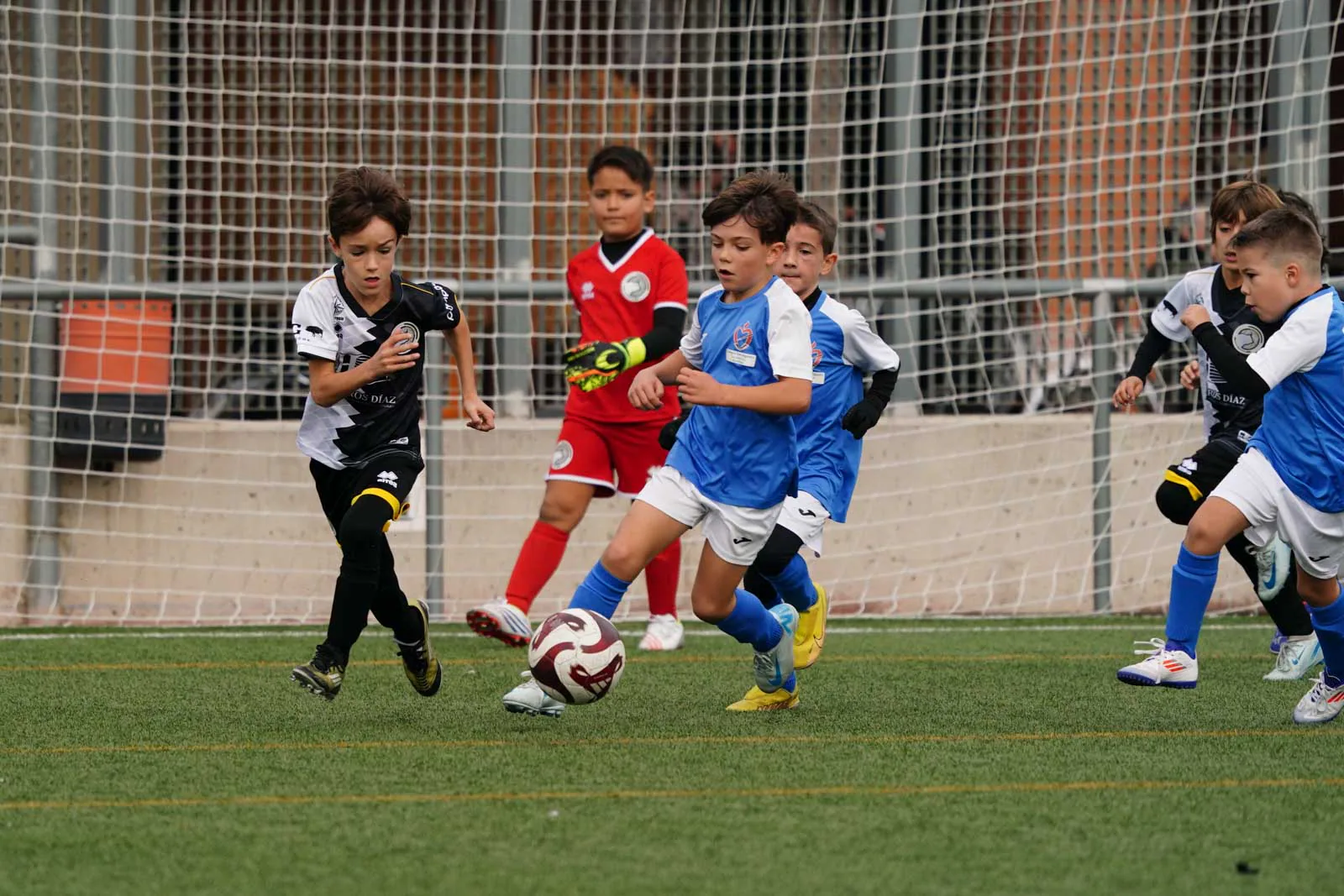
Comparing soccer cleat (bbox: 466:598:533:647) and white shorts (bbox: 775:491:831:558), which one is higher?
white shorts (bbox: 775:491:831:558)

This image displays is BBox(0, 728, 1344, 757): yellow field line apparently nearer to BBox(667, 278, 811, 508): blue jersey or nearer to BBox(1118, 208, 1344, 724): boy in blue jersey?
BBox(1118, 208, 1344, 724): boy in blue jersey

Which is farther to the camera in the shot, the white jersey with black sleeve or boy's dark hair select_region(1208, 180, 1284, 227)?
boy's dark hair select_region(1208, 180, 1284, 227)

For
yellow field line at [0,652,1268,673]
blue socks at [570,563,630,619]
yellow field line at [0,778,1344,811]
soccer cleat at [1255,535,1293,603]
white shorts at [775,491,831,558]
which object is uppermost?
white shorts at [775,491,831,558]

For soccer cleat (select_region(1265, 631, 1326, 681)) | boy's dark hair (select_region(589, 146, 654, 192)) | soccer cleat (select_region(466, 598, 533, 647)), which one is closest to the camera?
soccer cleat (select_region(1265, 631, 1326, 681))

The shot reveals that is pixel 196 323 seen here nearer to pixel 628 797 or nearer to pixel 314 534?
pixel 314 534

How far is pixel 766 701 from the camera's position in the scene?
17.6 feet

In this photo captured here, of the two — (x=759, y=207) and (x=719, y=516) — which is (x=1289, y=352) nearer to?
(x=759, y=207)

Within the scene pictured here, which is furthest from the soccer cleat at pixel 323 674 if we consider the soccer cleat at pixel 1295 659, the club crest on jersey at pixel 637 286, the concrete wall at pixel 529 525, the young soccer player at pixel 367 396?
the concrete wall at pixel 529 525

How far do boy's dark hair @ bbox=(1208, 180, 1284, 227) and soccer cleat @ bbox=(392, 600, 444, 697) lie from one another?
2847mm

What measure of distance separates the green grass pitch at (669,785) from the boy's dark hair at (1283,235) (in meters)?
1.25

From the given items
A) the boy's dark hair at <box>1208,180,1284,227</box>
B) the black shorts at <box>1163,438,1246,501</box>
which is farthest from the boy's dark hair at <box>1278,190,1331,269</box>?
the black shorts at <box>1163,438,1246,501</box>

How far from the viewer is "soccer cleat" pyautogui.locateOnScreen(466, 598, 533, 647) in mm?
6441

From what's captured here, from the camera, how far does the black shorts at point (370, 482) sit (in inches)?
202

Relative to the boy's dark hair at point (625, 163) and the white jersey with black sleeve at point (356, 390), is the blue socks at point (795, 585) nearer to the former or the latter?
the white jersey with black sleeve at point (356, 390)
